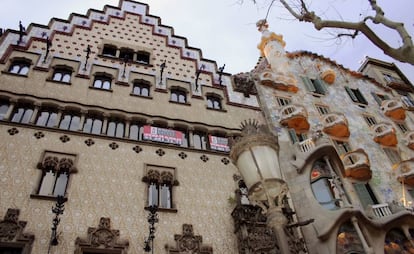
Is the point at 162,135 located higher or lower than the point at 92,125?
lower

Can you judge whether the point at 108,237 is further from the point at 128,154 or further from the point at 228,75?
the point at 228,75

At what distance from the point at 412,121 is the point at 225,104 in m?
12.0

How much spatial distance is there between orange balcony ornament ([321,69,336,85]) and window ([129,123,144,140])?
1211cm

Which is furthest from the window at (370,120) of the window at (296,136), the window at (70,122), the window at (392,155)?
the window at (70,122)

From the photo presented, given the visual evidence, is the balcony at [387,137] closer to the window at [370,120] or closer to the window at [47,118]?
the window at [370,120]

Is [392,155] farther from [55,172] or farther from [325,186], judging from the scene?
[55,172]

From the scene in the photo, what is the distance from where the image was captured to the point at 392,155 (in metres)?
16.8

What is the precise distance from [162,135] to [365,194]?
8521 mm

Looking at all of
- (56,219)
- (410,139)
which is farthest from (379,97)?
(56,219)

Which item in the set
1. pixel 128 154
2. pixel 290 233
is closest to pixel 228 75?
pixel 128 154

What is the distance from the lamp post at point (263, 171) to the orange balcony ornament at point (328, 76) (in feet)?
49.4

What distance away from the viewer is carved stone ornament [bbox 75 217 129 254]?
8.57 meters

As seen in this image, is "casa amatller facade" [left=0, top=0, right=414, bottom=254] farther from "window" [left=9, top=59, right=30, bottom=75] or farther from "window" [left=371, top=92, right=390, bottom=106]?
"window" [left=371, top=92, right=390, bottom=106]

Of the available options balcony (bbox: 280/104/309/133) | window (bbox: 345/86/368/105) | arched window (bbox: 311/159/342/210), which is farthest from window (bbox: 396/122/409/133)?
arched window (bbox: 311/159/342/210)
